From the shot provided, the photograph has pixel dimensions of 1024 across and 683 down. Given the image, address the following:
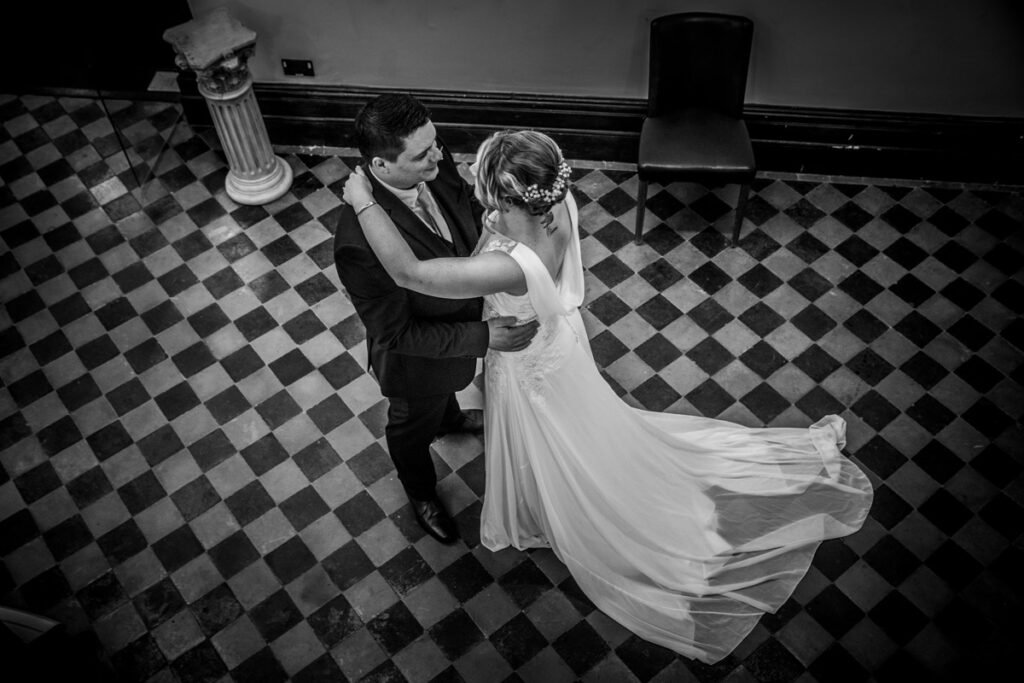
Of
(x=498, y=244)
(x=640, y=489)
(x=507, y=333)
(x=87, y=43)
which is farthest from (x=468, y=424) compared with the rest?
(x=87, y=43)

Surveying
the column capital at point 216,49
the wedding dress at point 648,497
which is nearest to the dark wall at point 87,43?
the column capital at point 216,49

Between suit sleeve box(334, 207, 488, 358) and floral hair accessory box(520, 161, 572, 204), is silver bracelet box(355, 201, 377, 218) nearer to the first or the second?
suit sleeve box(334, 207, 488, 358)

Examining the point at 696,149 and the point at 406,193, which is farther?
the point at 696,149

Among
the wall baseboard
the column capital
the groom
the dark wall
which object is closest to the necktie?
the groom

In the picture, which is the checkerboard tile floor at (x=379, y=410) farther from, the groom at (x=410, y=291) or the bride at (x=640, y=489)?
the groom at (x=410, y=291)

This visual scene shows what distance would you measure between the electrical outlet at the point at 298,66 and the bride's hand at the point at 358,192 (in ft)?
8.93

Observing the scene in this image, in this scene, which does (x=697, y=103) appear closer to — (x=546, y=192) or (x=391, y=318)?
(x=546, y=192)

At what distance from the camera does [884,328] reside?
4805mm

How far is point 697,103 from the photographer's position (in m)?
4.98

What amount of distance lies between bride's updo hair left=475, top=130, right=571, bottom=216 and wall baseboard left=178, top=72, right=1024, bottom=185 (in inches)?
101

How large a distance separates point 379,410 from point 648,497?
1.51 meters

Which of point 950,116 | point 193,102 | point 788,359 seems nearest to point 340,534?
point 788,359

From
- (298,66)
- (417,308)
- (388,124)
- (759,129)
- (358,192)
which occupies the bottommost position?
(759,129)

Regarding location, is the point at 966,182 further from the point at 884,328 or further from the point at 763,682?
the point at 763,682
